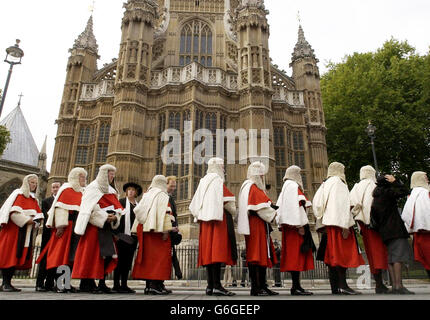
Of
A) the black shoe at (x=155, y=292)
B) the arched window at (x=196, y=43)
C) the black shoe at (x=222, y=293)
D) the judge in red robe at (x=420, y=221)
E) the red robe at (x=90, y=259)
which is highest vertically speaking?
the arched window at (x=196, y=43)

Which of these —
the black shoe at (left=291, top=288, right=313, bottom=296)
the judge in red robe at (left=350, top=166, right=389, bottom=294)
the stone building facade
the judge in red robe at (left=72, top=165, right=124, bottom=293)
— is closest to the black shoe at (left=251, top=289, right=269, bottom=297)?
the black shoe at (left=291, top=288, right=313, bottom=296)

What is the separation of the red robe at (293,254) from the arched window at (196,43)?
63.6 ft

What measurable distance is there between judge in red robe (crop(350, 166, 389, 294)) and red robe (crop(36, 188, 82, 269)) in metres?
5.05

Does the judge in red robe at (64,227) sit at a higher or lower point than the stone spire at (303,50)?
lower

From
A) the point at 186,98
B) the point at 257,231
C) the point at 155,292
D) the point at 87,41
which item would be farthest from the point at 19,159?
the point at 257,231

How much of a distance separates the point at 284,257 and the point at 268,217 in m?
0.79

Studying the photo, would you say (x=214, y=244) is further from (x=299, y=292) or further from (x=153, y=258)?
(x=299, y=292)

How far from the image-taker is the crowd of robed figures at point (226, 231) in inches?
198

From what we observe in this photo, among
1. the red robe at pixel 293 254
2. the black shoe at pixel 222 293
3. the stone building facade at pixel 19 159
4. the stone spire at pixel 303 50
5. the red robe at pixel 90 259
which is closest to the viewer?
the black shoe at pixel 222 293

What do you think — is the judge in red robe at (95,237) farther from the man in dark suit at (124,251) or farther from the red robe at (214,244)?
the red robe at (214,244)

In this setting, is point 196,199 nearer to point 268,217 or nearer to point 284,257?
point 268,217

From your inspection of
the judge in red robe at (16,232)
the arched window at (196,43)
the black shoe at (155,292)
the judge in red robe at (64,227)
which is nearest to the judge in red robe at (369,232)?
the black shoe at (155,292)

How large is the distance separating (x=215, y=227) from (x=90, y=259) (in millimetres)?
2058

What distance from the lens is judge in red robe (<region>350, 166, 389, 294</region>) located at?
5.50m
